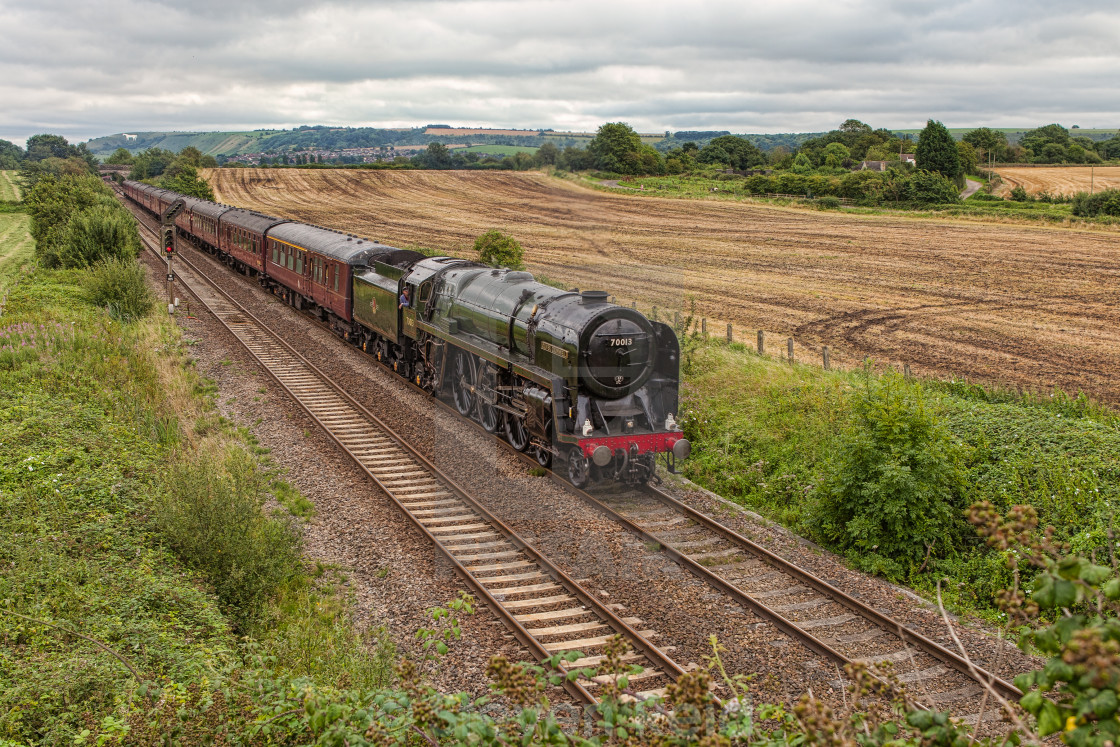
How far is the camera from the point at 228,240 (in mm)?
39375

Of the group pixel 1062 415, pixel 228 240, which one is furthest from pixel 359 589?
pixel 228 240

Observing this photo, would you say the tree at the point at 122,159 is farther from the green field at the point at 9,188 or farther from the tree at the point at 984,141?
the tree at the point at 984,141

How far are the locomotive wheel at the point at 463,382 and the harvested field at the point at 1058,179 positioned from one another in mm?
63654

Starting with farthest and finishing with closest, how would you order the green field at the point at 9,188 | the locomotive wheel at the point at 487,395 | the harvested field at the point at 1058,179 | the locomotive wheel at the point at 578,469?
the green field at the point at 9,188, the harvested field at the point at 1058,179, the locomotive wheel at the point at 487,395, the locomotive wheel at the point at 578,469

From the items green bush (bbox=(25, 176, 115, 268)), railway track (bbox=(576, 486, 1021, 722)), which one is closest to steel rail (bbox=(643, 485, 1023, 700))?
railway track (bbox=(576, 486, 1021, 722))

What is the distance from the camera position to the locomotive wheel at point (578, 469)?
13812 mm

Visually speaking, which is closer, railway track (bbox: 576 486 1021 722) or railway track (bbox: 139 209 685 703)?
railway track (bbox: 576 486 1021 722)

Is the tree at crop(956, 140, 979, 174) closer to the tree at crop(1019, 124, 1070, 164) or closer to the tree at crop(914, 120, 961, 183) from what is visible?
the tree at crop(914, 120, 961, 183)

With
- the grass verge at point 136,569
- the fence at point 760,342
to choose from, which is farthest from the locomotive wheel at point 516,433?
the fence at point 760,342

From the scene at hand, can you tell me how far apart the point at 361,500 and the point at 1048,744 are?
1022 centimetres

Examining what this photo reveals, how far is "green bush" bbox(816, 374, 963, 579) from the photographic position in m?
11.6

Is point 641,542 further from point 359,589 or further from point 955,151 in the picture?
point 955,151

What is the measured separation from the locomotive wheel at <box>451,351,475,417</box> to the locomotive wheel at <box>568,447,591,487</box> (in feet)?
12.7

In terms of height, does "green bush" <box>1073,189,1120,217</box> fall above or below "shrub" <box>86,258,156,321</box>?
above
